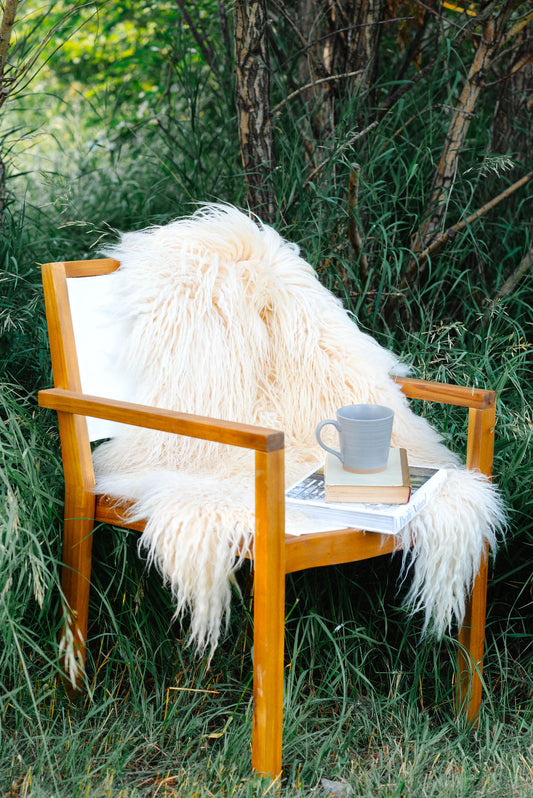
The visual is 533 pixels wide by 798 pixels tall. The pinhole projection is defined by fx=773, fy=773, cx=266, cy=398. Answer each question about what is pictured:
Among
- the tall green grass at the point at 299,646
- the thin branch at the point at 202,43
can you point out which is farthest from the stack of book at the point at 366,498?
the thin branch at the point at 202,43

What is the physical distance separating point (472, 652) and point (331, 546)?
0.53m

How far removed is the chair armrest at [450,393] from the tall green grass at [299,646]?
231mm

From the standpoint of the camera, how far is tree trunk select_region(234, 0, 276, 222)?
2.29 m

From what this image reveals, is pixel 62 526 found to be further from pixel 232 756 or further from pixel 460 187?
pixel 460 187

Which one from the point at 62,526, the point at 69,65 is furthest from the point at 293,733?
the point at 69,65

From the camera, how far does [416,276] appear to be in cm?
244

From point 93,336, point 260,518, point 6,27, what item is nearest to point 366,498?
point 260,518

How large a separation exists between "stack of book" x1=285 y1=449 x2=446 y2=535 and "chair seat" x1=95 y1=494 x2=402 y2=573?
0.08ft

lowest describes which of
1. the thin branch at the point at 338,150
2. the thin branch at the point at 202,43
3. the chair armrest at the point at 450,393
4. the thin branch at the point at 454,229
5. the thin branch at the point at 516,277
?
the chair armrest at the point at 450,393

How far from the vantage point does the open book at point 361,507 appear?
53.4 inches

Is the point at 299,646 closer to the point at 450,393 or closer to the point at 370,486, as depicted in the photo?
the point at 370,486

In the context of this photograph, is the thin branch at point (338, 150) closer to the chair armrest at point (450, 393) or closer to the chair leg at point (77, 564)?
the chair armrest at point (450, 393)

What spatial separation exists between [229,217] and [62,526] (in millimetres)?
814

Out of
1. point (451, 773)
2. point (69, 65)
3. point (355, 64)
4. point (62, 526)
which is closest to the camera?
point (451, 773)
